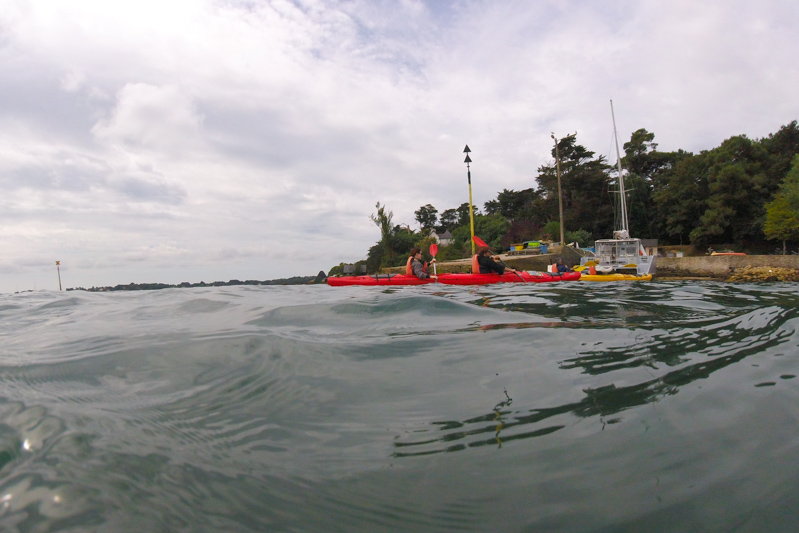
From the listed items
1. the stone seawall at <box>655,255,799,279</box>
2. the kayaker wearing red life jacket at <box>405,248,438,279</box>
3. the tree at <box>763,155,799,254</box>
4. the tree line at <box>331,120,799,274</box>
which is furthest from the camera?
the tree line at <box>331,120,799,274</box>

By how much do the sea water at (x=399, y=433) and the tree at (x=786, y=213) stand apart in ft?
93.4

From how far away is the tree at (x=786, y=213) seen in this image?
76.2 ft

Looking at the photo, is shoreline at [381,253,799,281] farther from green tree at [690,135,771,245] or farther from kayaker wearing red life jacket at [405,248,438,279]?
kayaker wearing red life jacket at [405,248,438,279]

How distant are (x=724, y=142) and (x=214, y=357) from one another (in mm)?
40933

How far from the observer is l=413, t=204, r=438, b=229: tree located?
59.8 m

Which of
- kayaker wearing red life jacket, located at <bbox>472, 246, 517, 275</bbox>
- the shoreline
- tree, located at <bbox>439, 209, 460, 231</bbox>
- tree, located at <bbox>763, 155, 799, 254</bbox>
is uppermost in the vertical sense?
tree, located at <bbox>439, 209, 460, 231</bbox>

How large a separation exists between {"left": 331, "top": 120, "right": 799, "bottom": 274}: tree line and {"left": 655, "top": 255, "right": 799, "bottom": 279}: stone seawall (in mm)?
5808

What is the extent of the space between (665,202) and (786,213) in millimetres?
9075

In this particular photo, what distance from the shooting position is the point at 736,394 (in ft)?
6.31

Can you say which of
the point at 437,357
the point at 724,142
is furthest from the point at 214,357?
the point at 724,142

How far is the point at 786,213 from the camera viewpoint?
24391mm

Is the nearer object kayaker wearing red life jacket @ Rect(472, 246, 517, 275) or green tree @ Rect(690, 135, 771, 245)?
kayaker wearing red life jacket @ Rect(472, 246, 517, 275)

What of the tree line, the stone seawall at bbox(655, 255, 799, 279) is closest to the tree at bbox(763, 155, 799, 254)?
the tree line

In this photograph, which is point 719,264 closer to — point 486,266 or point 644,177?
point 486,266
